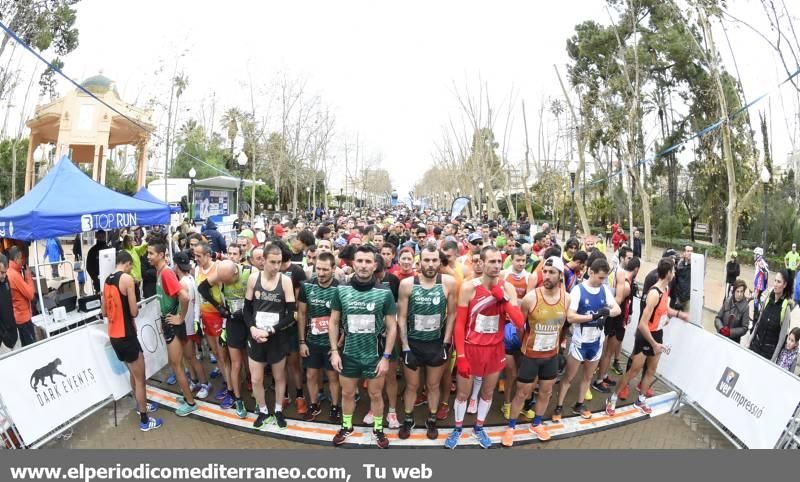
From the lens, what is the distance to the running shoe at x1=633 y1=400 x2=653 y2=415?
17.3ft

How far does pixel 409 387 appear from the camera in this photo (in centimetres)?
459

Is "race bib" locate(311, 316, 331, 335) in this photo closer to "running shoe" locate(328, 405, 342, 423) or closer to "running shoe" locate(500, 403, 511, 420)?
"running shoe" locate(328, 405, 342, 423)

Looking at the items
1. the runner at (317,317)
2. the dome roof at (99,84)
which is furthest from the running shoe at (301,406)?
the dome roof at (99,84)

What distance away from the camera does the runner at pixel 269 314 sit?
4523 mm

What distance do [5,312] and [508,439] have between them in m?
5.67

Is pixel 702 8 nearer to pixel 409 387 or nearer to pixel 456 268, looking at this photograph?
pixel 456 268

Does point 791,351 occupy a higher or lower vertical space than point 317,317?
lower

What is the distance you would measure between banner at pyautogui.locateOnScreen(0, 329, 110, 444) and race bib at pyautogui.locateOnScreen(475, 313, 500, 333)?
3859 millimetres

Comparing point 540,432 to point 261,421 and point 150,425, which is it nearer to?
point 261,421

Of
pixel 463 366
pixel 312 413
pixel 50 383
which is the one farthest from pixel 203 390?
pixel 463 366

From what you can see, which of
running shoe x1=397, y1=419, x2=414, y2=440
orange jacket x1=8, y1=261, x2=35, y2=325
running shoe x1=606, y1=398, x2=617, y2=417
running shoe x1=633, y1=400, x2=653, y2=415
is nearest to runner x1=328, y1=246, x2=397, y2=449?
running shoe x1=397, y1=419, x2=414, y2=440

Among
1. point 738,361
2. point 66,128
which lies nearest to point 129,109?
point 66,128

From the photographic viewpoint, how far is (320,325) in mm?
4590
